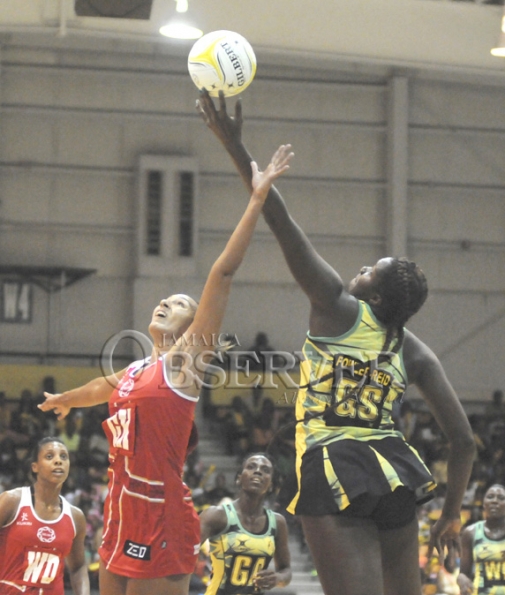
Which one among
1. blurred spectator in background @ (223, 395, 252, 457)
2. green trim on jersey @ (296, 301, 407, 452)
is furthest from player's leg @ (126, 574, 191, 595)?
blurred spectator in background @ (223, 395, 252, 457)

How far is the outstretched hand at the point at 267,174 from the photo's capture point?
3.56m

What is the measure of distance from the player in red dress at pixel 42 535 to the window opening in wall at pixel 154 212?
412 inches

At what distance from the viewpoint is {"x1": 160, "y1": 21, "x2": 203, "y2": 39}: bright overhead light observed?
11336 mm

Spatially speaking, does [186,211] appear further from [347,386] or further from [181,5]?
[347,386]

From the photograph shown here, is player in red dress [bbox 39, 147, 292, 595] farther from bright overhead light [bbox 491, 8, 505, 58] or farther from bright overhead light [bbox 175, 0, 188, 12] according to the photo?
bright overhead light [bbox 491, 8, 505, 58]

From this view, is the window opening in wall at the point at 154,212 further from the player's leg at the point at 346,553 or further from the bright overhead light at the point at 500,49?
the player's leg at the point at 346,553

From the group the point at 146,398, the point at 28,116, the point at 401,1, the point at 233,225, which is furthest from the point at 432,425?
the point at 146,398

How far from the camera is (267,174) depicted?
3.64m

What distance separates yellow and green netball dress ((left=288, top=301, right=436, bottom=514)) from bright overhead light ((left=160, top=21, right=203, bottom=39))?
834 centimetres

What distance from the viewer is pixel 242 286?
681 inches

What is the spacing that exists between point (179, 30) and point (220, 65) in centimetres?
756

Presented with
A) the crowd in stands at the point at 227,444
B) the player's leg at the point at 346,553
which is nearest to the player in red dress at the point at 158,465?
the player's leg at the point at 346,553

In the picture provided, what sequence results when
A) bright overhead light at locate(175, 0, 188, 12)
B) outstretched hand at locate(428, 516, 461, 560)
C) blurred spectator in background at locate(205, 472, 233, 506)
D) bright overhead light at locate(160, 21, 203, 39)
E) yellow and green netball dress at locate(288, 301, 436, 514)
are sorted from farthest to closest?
blurred spectator in background at locate(205, 472, 233, 506)
bright overhead light at locate(160, 21, 203, 39)
bright overhead light at locate(175, 0, 188, 12)
outstretched hand at locate(428, 516, 461, 560)
yellow and green netball dress at locate(288, 301, 436, 514)
